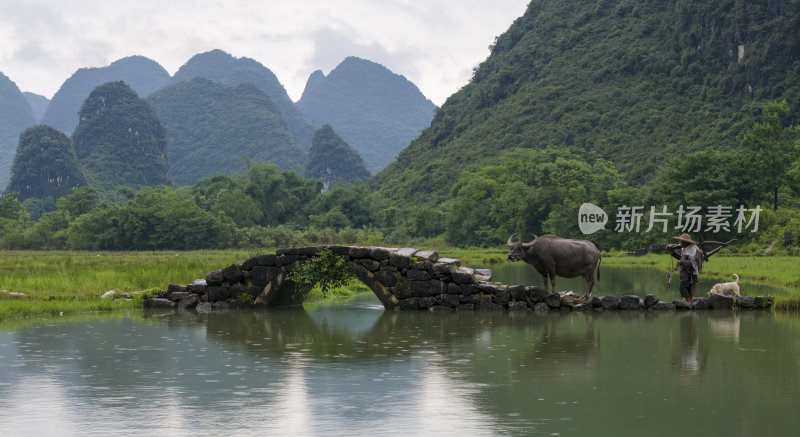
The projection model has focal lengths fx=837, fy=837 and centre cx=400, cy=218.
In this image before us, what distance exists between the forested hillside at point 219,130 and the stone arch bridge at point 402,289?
13157 cm

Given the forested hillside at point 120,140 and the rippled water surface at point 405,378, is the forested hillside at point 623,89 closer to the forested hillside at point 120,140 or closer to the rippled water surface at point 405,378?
the forested hillside at point 120,140

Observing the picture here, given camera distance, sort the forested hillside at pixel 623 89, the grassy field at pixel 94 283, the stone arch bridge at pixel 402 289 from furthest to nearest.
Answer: the forested hillside at pixel 623 89 < the stone arch bridge at pixel 402 289 < the grassy field at pixel 94 283

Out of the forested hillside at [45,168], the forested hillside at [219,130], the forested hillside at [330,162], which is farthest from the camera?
the forested hillside at [219,130]

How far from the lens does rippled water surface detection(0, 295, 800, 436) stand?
7.27 metres

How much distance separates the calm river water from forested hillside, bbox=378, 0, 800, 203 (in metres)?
56.4

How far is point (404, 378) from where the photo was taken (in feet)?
30.8

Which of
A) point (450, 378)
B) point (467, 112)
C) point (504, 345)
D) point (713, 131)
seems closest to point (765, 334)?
point (504, 345)

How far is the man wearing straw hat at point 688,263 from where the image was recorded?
659 inches

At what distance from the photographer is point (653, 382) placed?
29.8 ft

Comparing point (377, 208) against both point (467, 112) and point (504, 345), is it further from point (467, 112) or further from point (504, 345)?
point (504, 345)

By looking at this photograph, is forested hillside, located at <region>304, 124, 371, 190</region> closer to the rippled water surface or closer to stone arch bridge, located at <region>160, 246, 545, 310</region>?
stone arch bridge, located at <region>160, 246, 545, 310</region>

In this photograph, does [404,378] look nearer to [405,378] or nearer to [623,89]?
[405,378]

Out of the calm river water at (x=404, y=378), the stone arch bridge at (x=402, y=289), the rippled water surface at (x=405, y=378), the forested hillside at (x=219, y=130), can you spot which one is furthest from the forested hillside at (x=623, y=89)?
the calm river water at (x=404, y=378)

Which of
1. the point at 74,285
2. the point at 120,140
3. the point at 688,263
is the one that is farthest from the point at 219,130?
the point at 688,263
